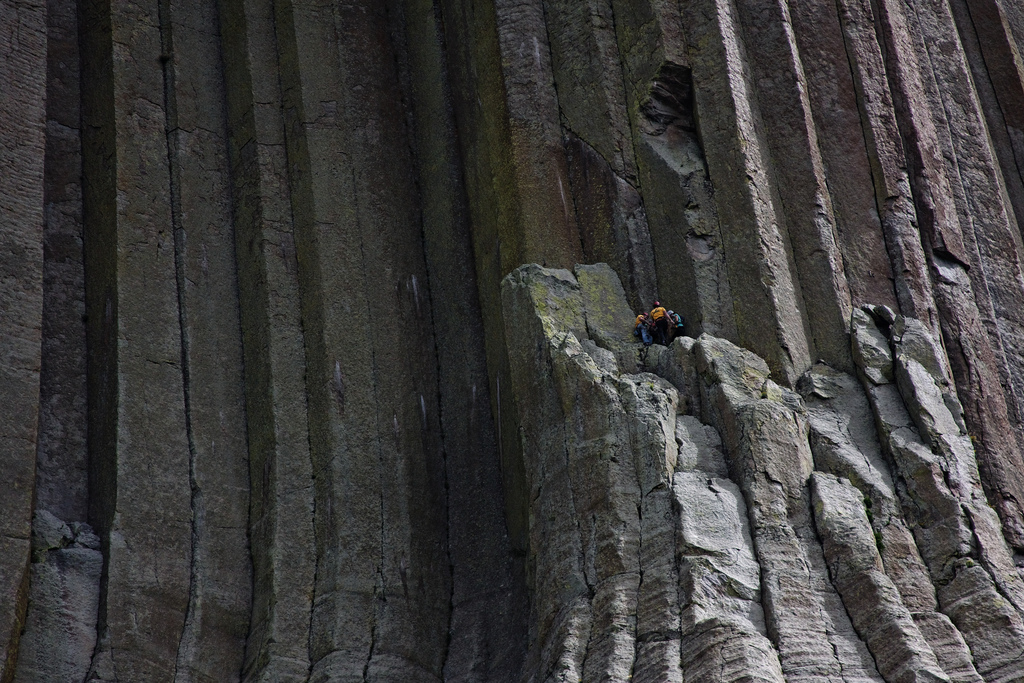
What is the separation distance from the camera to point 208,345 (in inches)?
441

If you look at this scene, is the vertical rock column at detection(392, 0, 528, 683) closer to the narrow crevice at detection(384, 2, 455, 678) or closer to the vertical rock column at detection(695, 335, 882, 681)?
the narrow crevice at detection(384, 2, 455, 678)

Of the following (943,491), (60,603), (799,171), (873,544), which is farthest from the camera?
(799,171)

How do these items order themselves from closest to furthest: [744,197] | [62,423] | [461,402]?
[744,197], [62,423], [461,402]

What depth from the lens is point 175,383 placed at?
10.9m

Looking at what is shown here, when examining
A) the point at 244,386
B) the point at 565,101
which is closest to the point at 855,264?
the point at 565,101

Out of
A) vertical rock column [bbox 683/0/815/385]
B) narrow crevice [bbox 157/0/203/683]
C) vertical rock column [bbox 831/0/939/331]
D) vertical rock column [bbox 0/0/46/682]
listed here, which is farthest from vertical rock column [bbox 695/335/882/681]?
vertical rock column [bbox 0/0/46/682]

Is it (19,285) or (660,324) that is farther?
(19,285)

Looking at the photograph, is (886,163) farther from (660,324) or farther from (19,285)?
(19,285)

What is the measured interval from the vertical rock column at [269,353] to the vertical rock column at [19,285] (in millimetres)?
1494

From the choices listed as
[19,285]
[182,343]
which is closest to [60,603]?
[182,343]

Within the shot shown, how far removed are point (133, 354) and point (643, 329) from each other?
3.66 m

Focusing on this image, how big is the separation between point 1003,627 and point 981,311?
10.7ft

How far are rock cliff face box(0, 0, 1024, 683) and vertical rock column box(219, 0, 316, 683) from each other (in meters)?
0.03

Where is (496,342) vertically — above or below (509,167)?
below
